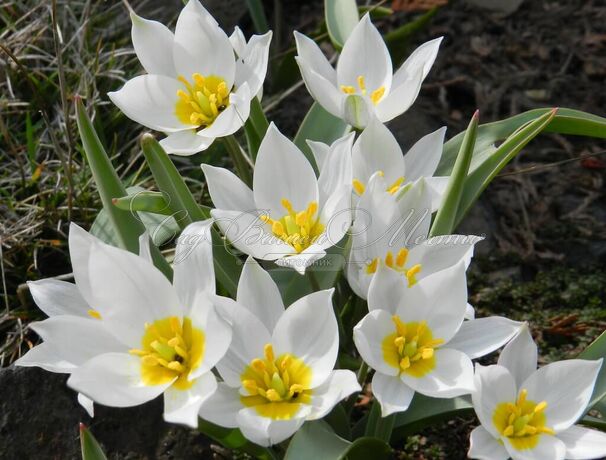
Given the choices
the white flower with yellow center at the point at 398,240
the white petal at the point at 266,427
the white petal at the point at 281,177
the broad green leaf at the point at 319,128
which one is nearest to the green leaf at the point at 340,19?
the broad green leaf at the point at 319,128

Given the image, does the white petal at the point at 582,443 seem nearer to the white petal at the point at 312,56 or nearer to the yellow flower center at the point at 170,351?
the yellow flower center at the point at 170,351

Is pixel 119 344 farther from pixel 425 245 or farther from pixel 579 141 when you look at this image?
pixel 579 141

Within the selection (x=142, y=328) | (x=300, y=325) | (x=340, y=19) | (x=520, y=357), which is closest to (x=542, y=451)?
(x=520, y=357)

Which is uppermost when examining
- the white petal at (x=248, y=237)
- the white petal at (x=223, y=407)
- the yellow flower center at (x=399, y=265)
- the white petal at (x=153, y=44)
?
the white petal at (x=153, y=44)

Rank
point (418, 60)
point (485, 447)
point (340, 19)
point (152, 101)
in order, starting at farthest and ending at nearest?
1. point (340, 19)
2. point (418, 60)
3. point (152, 101)
4. point (485, 447)

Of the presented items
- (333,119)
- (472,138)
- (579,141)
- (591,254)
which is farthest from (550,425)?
(579,141)

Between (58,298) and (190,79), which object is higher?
(190,79)

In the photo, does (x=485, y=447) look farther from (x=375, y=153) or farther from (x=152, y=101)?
(x=152, y=101)
